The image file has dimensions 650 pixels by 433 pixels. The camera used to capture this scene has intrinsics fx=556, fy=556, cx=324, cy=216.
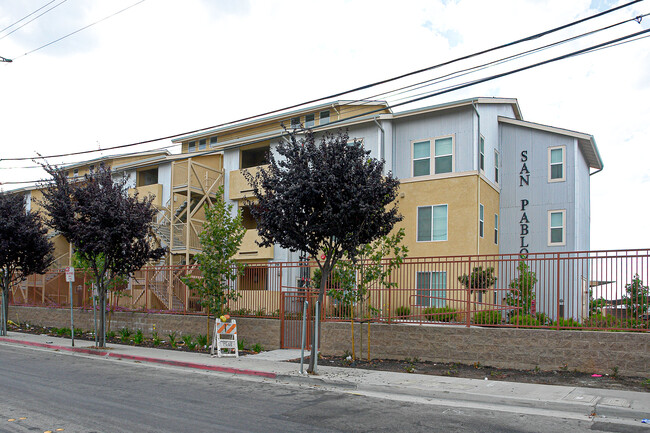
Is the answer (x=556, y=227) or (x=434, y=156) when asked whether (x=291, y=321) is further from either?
(x=556, y=227)

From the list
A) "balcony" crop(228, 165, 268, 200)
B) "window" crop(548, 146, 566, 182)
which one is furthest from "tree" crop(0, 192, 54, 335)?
"window" crop(548, 146, 566, 182)

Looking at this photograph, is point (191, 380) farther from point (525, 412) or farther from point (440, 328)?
point (525, 412)

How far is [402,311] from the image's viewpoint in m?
14.6

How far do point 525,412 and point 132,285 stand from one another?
1781 centimetres

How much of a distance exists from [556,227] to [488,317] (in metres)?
13.8

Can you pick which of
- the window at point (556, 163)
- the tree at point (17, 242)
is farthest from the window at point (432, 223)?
the tree at point (17, 242)

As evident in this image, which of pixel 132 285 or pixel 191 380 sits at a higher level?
pixel 132 285

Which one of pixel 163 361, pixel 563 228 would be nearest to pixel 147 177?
pixel 163 361

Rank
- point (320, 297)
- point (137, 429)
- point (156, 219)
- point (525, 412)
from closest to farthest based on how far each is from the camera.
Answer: point (137, 429) → point (525, 412) → point (320, 297) → point (156, 219)

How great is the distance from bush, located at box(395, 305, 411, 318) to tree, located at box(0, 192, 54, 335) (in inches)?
667

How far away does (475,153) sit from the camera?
23031 mm

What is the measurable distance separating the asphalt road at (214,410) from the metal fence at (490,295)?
13.4ft

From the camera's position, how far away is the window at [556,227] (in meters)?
25.2

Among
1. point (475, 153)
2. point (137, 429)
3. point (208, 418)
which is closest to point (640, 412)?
point (208, 418)
